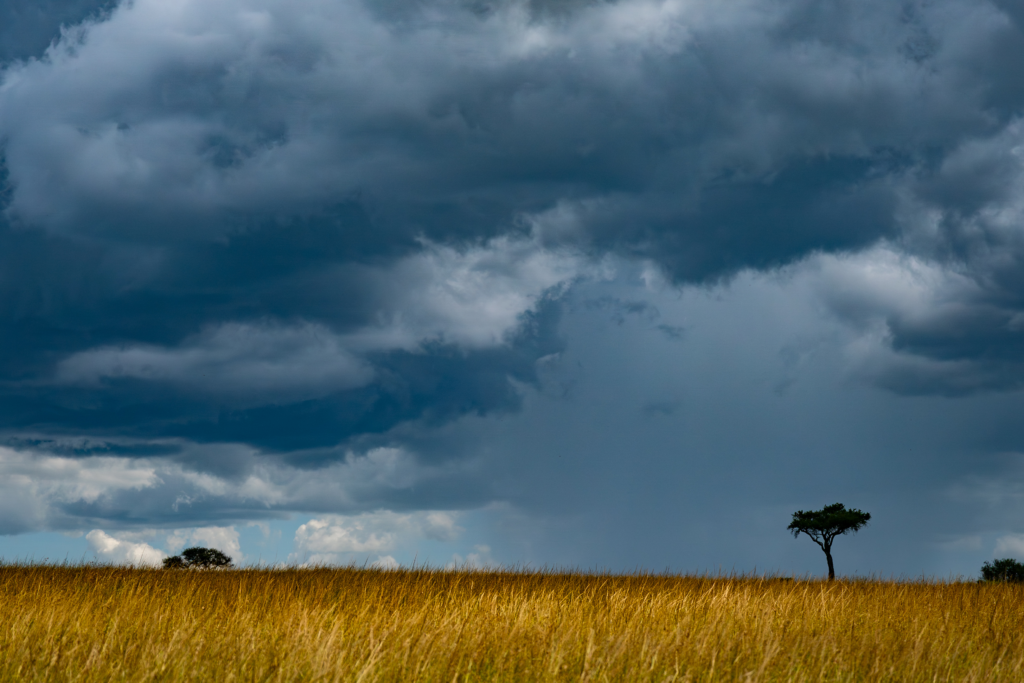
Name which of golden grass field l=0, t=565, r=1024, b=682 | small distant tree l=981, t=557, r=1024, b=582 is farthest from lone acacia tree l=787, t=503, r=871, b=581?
golden grass field l=0, t=565, r=1024, b=682

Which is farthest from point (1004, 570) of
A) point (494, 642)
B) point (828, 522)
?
point (494, 642)

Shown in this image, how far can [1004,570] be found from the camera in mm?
38312

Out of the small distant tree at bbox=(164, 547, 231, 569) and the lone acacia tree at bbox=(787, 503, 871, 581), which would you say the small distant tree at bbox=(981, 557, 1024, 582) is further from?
the small distant tree at bbox=(164, 547, 231, 569)

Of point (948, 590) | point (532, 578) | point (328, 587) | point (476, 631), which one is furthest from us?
point (532, 578)

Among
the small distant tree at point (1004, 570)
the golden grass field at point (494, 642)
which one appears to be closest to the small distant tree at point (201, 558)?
the golden grass field at point (494, 642)

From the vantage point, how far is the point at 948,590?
2450 cm

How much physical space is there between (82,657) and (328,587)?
10.1 m

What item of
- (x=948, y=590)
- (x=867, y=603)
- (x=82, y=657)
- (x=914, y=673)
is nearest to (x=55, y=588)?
(x=82, y=657)

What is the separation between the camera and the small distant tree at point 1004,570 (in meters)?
37.8

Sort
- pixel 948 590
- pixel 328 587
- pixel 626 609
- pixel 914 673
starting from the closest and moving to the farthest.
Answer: pixel 914 673 < pixel 626 609 < pixel 328 587 < pixel 948 590

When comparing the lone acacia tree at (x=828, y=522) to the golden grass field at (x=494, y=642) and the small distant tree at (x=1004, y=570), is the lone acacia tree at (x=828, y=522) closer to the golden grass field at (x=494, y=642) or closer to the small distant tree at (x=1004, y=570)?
the small distant tree at (x=1004, y=570)

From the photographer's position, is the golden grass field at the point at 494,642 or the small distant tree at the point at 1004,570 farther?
the small distant tree at the point at 1004,570

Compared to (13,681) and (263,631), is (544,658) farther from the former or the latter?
(13,681)

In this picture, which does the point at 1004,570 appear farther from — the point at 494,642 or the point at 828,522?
the point at 494,642
